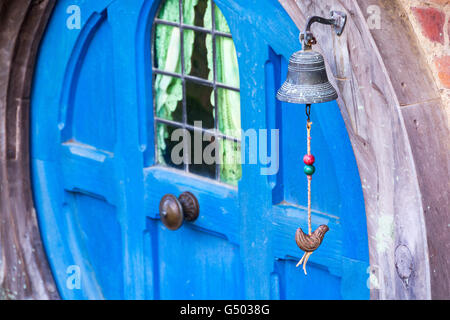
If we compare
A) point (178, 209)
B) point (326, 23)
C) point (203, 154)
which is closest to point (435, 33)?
point (326, 23)

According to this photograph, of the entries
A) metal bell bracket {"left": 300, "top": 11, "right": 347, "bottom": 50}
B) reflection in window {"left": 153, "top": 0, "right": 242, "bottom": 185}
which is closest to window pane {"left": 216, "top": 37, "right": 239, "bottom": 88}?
reflection in window {"left": 153, "top": 0, "right": 242, "bottom": 185}

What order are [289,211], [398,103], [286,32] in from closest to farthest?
[398,103]
[286,32]
[289,211]

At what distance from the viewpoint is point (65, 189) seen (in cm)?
358

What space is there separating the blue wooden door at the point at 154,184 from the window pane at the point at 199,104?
0.63 feet

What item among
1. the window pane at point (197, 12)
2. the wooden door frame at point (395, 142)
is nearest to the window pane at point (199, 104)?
the window pane at point (197, 12)

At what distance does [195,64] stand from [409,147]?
111 cm

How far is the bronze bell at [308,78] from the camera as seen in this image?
2.15 m

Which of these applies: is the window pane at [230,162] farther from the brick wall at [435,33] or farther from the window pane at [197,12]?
the brick wall at [435,33]

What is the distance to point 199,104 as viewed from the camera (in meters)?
3.00

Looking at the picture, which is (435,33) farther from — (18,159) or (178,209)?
(18,159)

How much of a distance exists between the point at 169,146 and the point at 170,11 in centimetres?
53

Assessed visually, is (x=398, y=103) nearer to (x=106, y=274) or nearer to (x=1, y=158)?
(x=106, y=274)

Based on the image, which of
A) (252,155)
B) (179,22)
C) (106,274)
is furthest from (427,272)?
(106,274)

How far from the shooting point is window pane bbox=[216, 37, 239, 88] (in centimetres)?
283
